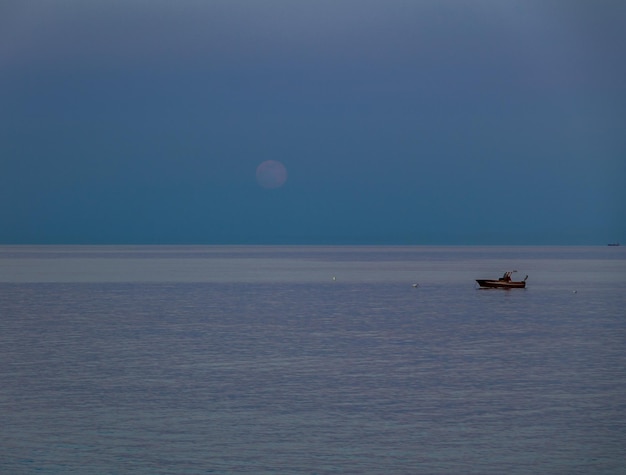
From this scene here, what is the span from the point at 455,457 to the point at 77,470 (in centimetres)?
1024

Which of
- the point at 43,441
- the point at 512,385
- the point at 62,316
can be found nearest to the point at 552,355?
the point at 512,385

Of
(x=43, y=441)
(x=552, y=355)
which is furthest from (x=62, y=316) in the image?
(x=43, y=441)

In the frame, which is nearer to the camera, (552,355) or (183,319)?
(552,355)

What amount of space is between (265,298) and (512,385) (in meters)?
58.0

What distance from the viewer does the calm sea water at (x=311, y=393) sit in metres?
25.6

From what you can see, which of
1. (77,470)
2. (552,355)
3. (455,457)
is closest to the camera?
(77,470)

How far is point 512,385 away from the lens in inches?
1474

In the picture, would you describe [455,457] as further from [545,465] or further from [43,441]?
[43,441]

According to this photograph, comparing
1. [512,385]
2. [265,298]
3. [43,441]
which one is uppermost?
[265,298]

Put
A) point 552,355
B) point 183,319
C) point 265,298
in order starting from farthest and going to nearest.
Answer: point 265,298, point 183,319, point 552,355

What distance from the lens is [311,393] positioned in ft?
116

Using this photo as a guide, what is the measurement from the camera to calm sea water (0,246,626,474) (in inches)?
1008

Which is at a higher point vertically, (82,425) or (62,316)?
(62,316)

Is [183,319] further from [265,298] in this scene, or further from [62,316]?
[265,298]
